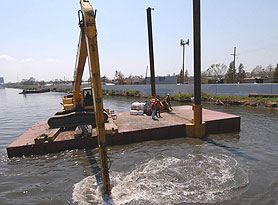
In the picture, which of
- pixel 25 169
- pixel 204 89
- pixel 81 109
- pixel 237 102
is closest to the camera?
pixel 25 169

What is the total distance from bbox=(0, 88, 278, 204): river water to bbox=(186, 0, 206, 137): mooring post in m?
0.59

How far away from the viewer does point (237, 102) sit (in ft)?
70.1

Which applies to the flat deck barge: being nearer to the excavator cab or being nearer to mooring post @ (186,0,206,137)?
mooring post @ (186,0,206,137)

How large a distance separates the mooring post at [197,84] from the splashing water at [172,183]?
2.58 meters

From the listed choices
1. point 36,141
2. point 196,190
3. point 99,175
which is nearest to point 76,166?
point 99,175

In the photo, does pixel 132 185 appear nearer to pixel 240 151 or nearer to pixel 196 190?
pixel 196 190

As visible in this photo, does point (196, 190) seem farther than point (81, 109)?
No

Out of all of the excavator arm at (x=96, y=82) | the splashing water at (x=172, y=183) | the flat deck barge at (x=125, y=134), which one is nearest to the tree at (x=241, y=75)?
the flat deck barge at (x=125, y=134)

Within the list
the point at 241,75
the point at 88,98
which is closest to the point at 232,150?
the point at 88,98

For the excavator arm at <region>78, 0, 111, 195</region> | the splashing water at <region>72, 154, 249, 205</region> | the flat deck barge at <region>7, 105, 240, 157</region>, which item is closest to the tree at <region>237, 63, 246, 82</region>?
the flat deck barge at <region>7, 105, 240, 157</region>

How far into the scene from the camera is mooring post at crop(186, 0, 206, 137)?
26.9 feet

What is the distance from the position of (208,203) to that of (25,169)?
249 inches

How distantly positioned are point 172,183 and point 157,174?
2.18 feet

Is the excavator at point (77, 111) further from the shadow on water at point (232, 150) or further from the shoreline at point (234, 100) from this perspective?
the shoreline at point (234, 100)
